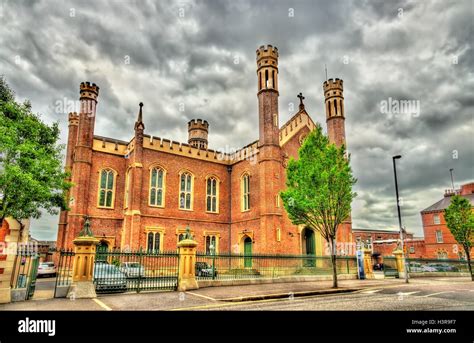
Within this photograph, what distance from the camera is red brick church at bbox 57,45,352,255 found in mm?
24422

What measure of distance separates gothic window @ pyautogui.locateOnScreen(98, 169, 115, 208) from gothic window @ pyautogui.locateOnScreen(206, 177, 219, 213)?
330 inches

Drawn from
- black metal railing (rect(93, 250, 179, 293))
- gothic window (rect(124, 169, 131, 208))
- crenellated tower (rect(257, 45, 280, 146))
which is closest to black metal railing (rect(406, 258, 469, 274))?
crenellated tower (rect(257, 45, 280, 146))

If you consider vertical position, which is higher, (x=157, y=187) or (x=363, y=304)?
(x=157, y=187)

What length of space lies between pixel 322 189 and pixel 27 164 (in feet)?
48.5

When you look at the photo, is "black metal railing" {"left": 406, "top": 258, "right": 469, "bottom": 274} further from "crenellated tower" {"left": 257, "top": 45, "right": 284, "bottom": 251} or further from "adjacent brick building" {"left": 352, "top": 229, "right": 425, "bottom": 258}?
"crenellated tower" {"left": 257, "top": 45, "right": 284, "bottom": 251}

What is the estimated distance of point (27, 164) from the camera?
15.2 meters

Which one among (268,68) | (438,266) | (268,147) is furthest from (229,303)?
(438,266)

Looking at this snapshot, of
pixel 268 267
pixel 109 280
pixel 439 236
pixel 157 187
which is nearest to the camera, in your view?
pixel 109 280

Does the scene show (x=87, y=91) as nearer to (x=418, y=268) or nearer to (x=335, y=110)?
(x=335, y=110)

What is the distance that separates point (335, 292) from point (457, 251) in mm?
39453

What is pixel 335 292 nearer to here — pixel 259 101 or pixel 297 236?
pixel 297 236
